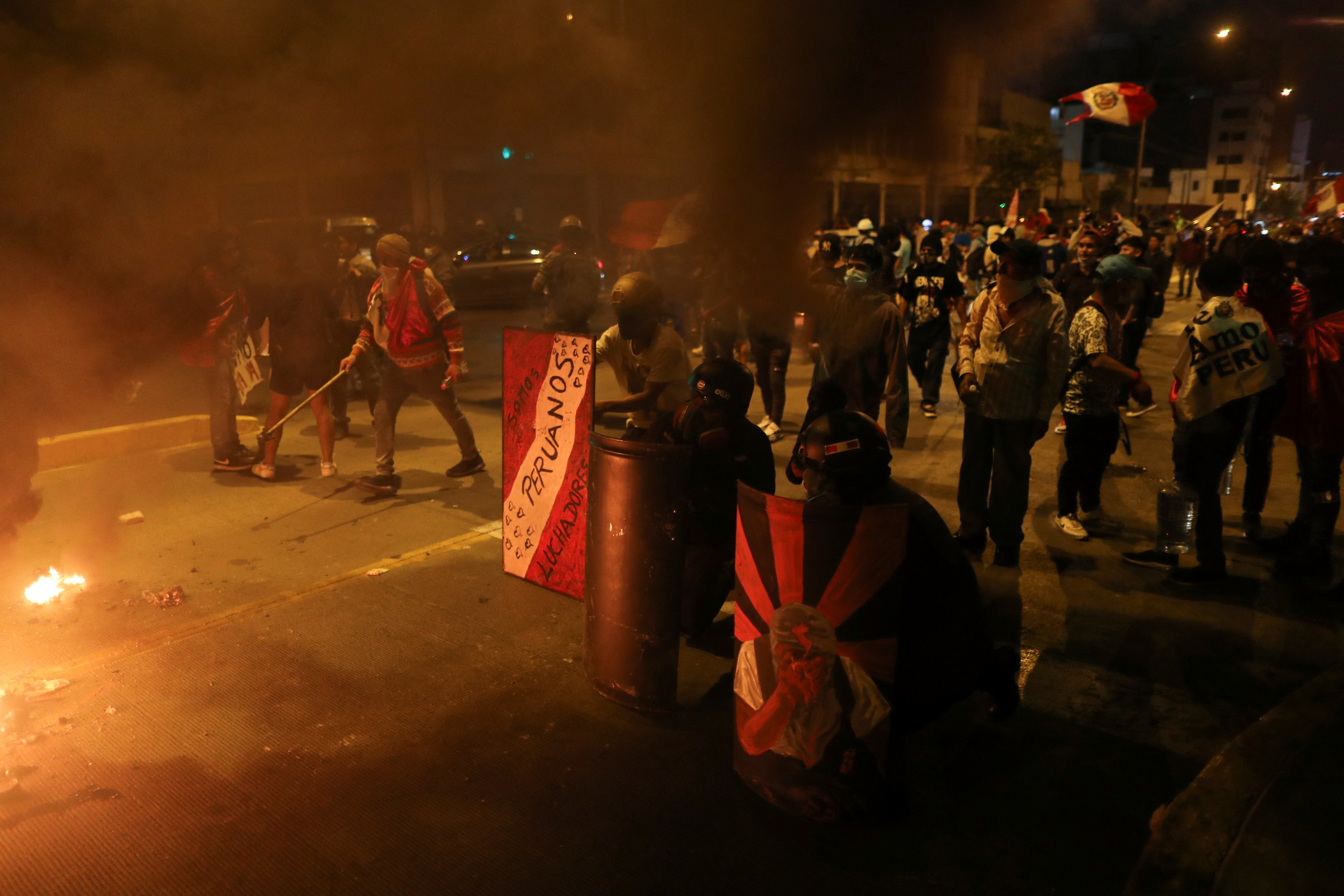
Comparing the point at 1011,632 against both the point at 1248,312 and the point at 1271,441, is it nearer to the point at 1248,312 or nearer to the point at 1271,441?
the point at 1248,312

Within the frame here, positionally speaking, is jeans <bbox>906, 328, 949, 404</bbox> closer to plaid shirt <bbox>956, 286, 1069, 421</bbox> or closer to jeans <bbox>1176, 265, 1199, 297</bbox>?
plaid shirt <bbox>956, 286, 1069, 421</bbox>

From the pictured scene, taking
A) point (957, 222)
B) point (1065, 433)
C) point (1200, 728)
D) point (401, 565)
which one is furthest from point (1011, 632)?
point (957, 222)

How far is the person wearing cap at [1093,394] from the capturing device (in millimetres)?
4969

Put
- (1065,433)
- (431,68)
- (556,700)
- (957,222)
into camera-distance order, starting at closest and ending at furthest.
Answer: (431,68) < (556,700) < (1065,433) < (957,222)

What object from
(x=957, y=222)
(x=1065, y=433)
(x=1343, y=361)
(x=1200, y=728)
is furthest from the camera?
(x=957, y=222)

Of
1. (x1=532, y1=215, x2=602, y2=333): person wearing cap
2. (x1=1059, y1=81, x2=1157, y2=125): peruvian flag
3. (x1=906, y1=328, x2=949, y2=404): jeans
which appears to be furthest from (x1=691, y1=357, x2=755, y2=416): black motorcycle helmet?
(x1=1059, y1=81, x2=1157, y2=125): peruvian flag

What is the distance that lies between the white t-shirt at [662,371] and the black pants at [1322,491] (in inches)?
120

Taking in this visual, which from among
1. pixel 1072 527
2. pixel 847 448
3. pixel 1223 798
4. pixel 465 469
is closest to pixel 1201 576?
pixel 1072 527

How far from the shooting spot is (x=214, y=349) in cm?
648

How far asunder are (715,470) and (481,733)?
1.33 m

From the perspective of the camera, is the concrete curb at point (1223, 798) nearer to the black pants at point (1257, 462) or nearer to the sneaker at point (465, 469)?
the black pants at point (1257, 462)

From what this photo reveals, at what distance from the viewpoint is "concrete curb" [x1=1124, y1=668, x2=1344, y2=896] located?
253cm

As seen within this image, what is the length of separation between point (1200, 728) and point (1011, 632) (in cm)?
92

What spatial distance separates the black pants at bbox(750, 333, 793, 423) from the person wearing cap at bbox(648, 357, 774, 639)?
3.82m
